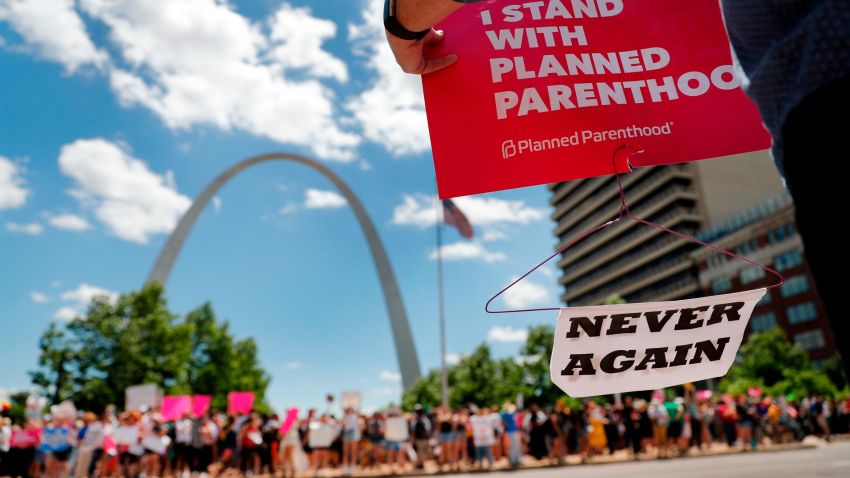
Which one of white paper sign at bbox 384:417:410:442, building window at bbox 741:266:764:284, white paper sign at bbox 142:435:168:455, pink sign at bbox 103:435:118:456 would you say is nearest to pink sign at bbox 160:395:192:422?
pink sign at bbox 103:435:118:456

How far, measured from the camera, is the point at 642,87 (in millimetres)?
2107

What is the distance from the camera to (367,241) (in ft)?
145

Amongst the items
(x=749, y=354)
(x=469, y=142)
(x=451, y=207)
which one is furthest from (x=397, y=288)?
(x=469, y=142)

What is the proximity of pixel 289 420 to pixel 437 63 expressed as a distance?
1561 cm

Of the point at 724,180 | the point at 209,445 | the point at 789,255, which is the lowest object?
the point at 209,445

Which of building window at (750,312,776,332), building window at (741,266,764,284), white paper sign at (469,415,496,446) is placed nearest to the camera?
white paper sign at (469,415,496,446)

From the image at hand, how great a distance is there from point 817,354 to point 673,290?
787 inches

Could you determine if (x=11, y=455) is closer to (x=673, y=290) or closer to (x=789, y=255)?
(x=789, y=255)

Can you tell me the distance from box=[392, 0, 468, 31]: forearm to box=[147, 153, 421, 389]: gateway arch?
132 feet

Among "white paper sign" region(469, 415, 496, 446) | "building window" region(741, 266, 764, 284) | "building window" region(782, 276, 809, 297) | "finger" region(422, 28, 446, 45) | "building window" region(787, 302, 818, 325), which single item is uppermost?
"building window" region(741, 266, 764, 284)

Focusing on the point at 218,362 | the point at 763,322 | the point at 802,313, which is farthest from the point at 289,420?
the point at 763,322

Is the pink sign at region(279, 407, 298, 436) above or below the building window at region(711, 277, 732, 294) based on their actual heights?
below

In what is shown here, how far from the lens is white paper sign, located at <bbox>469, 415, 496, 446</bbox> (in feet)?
51.0

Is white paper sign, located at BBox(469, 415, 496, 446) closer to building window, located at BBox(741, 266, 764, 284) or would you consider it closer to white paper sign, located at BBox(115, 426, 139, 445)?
white paper sign, located at BBox(115, 426, 139, 445)
